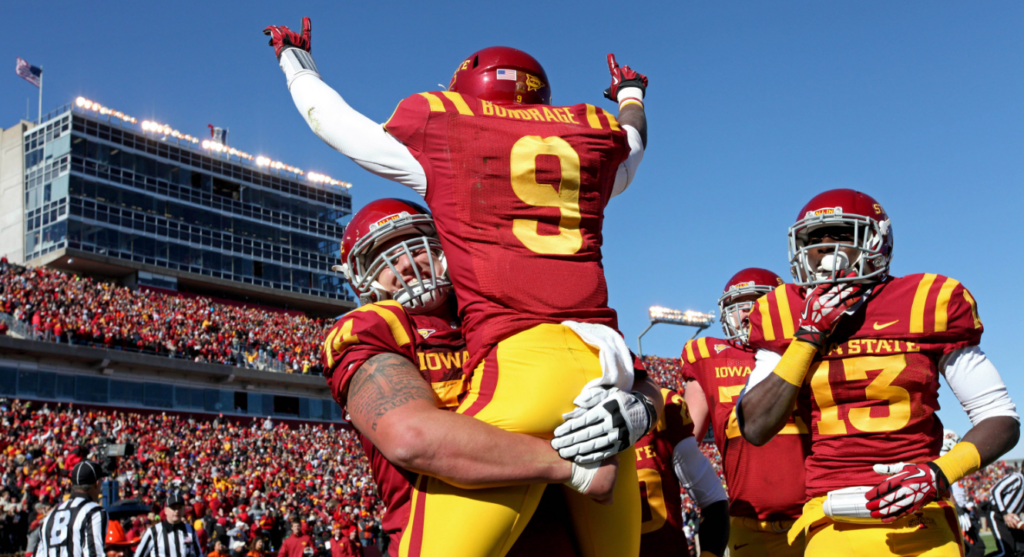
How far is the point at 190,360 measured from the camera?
3756 centimetres

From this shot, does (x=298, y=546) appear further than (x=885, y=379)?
Yes

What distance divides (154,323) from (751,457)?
37.6 meters

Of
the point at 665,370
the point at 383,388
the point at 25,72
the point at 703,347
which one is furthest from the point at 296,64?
the point at 25,72

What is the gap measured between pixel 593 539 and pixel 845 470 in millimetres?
1482

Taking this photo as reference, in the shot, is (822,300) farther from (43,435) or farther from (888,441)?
(43,435)

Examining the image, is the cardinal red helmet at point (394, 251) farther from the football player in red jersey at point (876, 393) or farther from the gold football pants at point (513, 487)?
the football player in red jersey at point (876, 393)

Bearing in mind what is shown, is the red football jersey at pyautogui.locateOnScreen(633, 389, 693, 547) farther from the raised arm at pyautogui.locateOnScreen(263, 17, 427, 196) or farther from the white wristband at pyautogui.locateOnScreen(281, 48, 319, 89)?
the white wristband at pyautogui.locateOnScreen(281, 48, 319, 89)

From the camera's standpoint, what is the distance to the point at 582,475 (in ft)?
7.54

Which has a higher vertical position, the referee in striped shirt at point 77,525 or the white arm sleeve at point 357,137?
the white arm sleeve at point 357,137

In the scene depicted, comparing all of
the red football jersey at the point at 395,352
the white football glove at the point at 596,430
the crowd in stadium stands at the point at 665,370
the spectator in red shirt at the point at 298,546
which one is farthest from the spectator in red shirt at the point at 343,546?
the crowd in stadium stands at the point at 665,370

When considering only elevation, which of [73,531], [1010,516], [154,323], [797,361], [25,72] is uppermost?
[25,72]

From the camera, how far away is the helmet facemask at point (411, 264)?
9.80 feet

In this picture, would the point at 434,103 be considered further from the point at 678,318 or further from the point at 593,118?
the point at 678,318

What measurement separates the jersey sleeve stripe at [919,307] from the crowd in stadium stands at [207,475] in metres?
11.3
